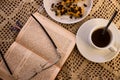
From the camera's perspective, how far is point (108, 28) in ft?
3.24

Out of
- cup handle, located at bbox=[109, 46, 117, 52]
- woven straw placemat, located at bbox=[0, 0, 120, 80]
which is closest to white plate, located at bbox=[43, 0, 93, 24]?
woven straw placemat, located at bbox=[0, 0, 120, 80]

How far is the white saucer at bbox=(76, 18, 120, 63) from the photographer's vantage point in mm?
992

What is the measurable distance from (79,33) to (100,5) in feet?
0.40

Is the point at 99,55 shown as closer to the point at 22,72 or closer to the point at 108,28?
the point at 108,28

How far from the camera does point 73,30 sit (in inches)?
40.4

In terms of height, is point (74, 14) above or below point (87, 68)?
above

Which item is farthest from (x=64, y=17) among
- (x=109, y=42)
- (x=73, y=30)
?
(x=109, y=42)

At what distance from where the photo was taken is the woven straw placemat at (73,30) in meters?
1.01

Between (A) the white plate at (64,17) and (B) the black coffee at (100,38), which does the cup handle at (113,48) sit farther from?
(A) the white plate at (64,17)

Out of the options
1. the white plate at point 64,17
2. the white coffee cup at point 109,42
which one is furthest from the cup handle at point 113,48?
the white plate at point 64,17

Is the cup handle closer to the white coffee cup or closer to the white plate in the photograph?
the white coffee cup

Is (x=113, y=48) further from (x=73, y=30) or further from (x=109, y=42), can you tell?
(x=73, y=30)

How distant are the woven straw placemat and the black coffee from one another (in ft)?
0.21

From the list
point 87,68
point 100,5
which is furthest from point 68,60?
point 100,5
